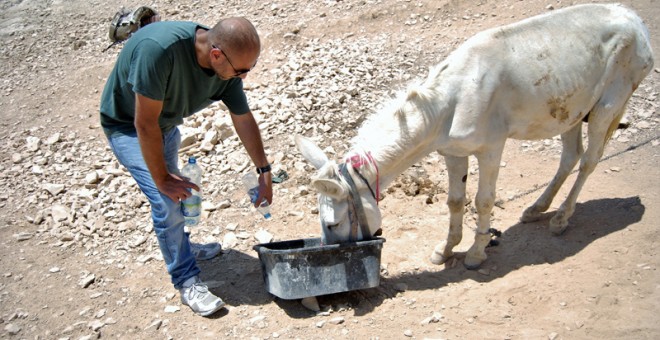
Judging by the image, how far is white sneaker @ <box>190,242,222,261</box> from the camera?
5285 millimetres

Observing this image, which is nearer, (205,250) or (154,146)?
(154,146)

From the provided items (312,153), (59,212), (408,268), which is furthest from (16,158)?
(408,268)

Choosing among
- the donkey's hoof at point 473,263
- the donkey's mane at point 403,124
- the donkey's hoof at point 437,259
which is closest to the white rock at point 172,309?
the donkey's mane at point 403,124

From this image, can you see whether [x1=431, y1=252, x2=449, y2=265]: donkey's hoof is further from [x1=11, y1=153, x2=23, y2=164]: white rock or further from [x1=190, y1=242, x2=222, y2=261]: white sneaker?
[x1=11, y1=153, x2=23, y2=164]: white rock

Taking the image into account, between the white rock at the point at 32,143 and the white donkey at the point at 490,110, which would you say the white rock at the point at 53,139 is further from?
the white donkey at the point at 490,110

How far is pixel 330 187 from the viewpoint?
4098 millimetres

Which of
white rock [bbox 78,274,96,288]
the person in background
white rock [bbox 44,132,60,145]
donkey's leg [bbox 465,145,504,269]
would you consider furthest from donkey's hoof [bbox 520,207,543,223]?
white rock [bbox 44,132,60,145]

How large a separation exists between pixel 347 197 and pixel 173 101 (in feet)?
4.80

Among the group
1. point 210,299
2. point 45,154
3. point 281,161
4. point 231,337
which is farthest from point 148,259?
point 45,154

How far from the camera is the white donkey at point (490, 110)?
4.30 meters

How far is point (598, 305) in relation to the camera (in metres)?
4.23

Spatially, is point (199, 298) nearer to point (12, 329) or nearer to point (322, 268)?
point (322, 268)

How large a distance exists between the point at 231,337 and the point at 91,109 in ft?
A: 18.5

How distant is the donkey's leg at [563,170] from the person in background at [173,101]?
109 inches
